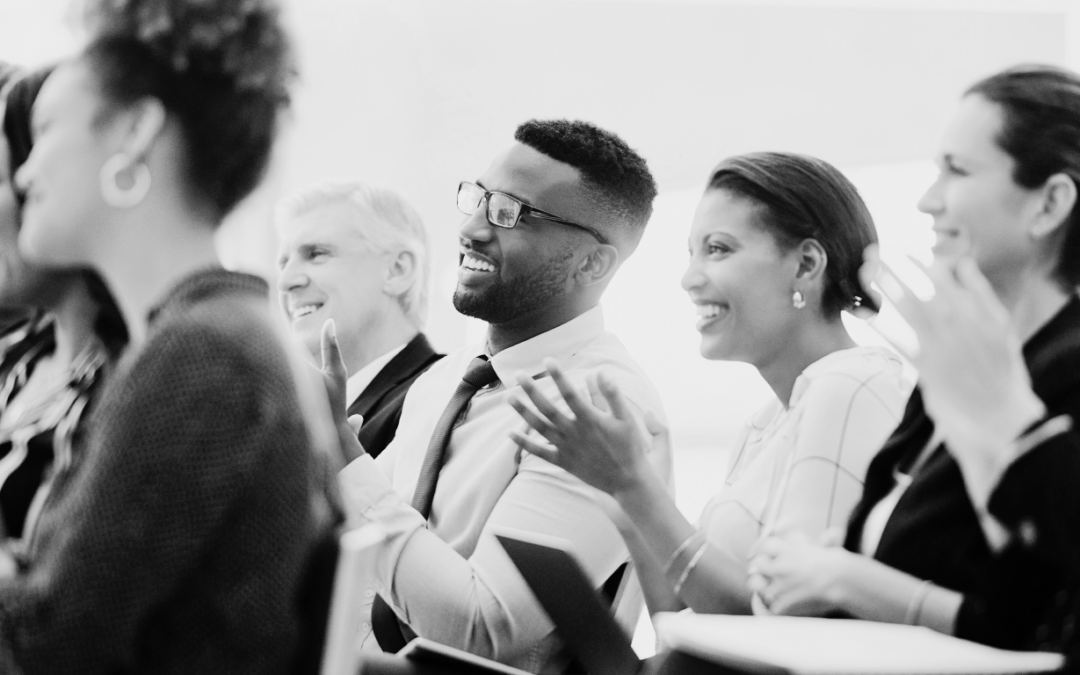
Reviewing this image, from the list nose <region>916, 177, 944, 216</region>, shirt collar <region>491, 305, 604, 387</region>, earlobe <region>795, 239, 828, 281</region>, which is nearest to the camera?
nose <region>916, 177, 944, 216</region>

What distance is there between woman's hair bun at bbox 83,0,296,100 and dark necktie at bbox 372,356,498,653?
121 cm

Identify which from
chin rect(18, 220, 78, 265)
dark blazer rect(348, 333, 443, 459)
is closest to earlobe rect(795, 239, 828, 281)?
dark blazer rect(348, 333, 443, 459)

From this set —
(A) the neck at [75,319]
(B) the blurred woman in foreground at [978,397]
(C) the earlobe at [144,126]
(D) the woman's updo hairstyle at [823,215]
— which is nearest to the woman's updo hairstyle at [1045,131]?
(B) the blurred woman in foreground at [978,397]

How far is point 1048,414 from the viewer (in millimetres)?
1273

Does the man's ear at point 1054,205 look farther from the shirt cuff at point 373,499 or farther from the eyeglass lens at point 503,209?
the eyeglass lens at point 503,209

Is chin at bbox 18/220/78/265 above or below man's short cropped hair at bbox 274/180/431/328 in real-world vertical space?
above

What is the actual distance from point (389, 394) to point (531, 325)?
553mm

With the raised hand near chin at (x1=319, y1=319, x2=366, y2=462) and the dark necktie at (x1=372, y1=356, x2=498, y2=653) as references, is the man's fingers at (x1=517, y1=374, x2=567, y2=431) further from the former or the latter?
the dark necktie at (x1=372, y1=356, x2=498, y2=653)

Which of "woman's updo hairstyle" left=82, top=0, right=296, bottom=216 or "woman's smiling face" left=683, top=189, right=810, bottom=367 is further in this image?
"woman's smiling face" left=683, top=189, right=810, bottom=367

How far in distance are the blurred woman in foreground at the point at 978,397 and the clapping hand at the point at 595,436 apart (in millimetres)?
291

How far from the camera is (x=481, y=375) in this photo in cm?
230

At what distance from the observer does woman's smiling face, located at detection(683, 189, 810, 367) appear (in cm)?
199

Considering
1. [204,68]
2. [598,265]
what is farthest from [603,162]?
[204,68]

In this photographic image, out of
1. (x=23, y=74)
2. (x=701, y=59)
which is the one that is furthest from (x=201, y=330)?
(x=701, y=59)
